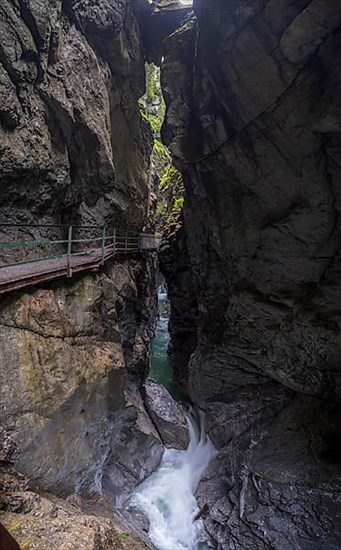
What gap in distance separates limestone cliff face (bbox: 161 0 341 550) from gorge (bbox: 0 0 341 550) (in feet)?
0.17

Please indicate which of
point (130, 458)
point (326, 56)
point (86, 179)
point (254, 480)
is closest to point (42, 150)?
point (86, 179)

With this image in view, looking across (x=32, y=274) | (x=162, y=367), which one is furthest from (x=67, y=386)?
(x=162, y=367)

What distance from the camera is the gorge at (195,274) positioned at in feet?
20.8

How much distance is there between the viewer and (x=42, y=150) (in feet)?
27.0

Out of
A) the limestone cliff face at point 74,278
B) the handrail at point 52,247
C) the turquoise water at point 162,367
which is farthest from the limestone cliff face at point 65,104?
the turquoise water at point 162,367

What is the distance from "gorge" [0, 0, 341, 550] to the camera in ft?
20.8

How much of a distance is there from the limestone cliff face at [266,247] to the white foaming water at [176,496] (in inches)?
22.8

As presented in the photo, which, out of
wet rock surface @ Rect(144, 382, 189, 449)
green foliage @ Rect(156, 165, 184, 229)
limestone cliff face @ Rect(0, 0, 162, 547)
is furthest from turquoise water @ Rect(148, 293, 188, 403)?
green foliage @ Rect(156, 165, 184, 229)

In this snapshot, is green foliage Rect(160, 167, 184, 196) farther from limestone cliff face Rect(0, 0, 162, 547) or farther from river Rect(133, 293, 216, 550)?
river Rect(133, 293, 216, 550)

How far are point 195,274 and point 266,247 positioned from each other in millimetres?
4108

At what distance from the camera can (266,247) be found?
36.1 ft

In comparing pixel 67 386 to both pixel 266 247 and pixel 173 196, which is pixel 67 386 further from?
pixel 173 196

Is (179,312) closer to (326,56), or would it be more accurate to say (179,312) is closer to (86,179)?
(86,179)

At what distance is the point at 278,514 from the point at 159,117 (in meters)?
42.1
